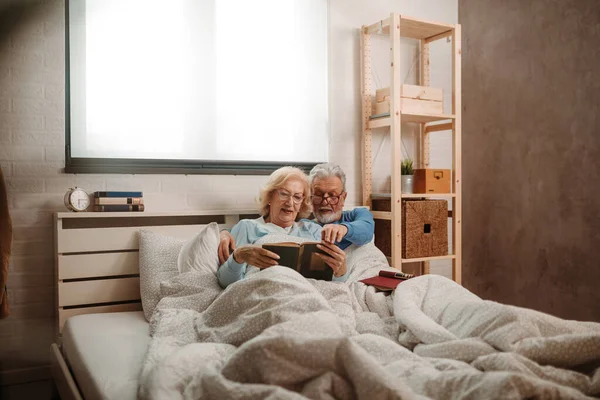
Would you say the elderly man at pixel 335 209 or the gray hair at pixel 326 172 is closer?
the elderly man at pixel 335 209

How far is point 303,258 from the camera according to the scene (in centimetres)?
203

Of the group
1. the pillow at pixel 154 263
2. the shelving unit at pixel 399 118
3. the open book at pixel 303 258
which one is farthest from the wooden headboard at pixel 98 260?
the shelving unit at pixel 399 118

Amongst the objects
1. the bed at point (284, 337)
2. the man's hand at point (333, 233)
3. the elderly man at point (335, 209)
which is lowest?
the bed at point (284, 337)

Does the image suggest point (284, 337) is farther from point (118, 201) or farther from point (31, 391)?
point (31, 391)

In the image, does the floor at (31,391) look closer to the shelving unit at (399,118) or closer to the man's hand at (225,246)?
the man's hand at (225,246)

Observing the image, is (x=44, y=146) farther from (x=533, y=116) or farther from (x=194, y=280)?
(x=533, y=116)

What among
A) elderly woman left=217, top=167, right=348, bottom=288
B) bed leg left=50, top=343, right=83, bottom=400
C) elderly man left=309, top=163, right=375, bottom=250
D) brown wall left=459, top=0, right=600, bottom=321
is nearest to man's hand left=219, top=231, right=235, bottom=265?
elderly woman left=217, top=167, right=348, bottom=288

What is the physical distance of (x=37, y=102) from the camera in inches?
97.0

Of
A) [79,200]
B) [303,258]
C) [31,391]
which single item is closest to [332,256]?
[303,258]

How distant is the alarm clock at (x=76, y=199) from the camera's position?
2.39 meters

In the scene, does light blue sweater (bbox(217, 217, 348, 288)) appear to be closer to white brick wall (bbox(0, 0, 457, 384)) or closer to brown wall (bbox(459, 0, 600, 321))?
white brick wall (bbox(0, 0, 457, 384))

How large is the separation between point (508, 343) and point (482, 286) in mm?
2630

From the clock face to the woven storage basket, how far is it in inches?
65.7

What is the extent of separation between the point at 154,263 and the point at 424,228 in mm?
1572
